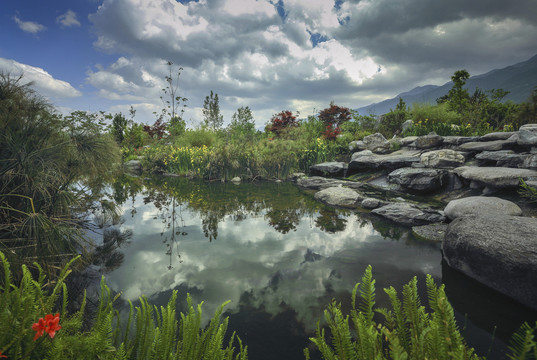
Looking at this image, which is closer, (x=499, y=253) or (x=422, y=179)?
(x=499, y=253)

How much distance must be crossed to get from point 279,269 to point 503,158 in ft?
27.5

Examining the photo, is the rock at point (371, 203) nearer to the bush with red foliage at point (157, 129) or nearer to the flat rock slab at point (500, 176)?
the flat rock slab at point (500, 176)

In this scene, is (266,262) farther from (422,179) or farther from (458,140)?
(458,140)

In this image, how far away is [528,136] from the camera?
7.79 meters

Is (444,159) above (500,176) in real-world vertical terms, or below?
above

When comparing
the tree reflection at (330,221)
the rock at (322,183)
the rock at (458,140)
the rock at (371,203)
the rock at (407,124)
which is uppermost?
the rock at (407,124)

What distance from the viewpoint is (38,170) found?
2988mm

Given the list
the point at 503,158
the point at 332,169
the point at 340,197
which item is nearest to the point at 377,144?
the point at 332,169

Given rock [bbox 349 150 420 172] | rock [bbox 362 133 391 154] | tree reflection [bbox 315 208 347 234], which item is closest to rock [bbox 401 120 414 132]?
rock [bbox 362 133 391 154]

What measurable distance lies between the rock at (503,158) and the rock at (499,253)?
5.53 meters

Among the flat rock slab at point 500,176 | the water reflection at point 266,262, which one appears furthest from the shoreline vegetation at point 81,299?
the flat rock slab at point 500,176

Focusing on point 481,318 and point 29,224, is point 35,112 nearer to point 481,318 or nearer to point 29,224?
point 29,224

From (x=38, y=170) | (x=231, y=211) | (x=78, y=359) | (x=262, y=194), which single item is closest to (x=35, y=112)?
(x=38, y=170)

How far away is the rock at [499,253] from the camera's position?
2805 mm
